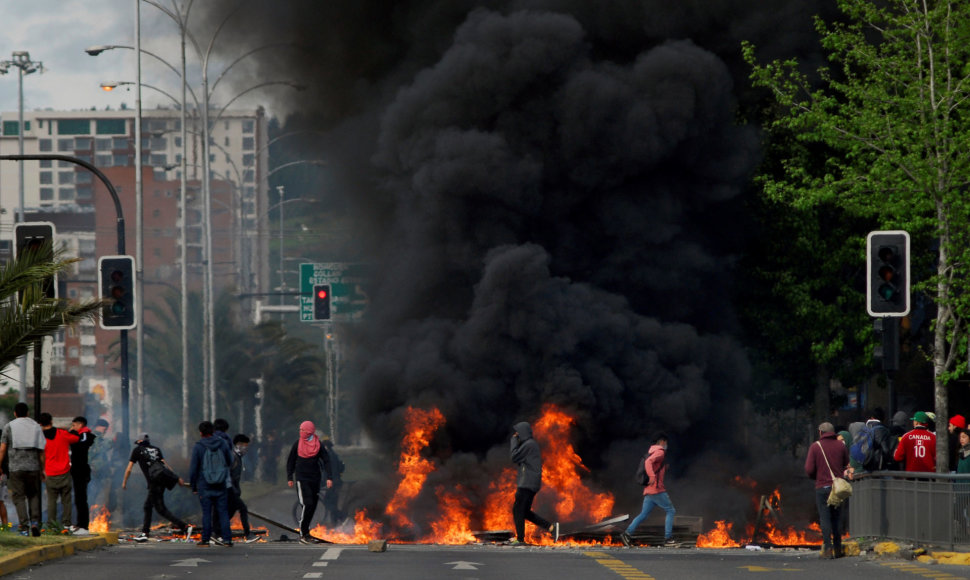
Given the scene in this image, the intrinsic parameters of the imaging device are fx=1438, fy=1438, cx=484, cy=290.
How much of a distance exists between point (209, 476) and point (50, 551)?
9.33 ft

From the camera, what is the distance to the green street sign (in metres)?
33.9

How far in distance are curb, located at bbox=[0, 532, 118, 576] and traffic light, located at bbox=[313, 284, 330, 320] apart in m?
15.0

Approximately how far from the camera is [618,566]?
15.1 meters

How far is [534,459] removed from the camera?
20.7 metres

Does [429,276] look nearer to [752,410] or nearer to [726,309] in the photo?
[726,309]

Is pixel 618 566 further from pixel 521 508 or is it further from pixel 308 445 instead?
pixel 308 445

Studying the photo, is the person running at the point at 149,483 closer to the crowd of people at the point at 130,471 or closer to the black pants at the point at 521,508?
the crowd of people at the point at 130,471

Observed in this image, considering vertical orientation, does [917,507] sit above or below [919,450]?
below

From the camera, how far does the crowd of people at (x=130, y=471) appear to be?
56.4 ft

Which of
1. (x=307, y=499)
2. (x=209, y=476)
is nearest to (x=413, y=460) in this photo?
Result: (x=307, y=499)

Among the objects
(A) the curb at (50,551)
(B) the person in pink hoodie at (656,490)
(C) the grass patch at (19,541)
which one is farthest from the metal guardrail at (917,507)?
(C) the grass patch at (19,541)

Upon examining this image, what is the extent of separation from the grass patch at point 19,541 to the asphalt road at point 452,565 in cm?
35

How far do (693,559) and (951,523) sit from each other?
9.60ft

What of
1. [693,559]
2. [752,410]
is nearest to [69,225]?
[752,410]
